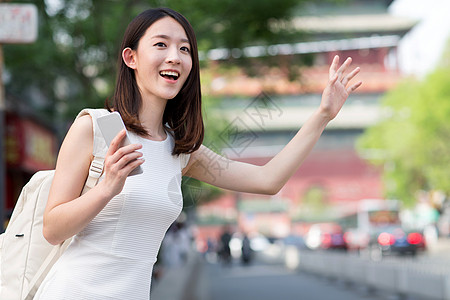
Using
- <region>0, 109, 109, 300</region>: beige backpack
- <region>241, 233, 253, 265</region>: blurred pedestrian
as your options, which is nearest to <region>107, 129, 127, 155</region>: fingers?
<region>0, 109, 109, 300</region>: beige backpack

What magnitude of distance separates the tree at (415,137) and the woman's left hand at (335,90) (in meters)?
29.8

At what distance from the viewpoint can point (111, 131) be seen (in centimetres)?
200

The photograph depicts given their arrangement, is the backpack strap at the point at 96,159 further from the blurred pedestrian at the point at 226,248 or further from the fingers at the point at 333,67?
the blurred pedestrian at the point at 226,248

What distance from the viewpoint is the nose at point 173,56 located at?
7.42 feet

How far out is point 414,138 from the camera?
3525cm

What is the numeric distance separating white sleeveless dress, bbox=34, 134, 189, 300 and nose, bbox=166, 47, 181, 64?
26 centimetres

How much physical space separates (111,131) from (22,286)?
0.59 metres

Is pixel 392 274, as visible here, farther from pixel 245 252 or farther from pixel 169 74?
pixel 245 252

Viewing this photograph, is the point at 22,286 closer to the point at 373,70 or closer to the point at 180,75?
the point at 180,75

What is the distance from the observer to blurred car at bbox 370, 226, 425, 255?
1121 inches

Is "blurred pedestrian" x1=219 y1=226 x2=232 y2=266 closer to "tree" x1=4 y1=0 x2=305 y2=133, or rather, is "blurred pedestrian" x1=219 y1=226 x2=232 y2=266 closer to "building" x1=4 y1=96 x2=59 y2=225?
"building" x1=4 y1=96 x2=59 y2=225

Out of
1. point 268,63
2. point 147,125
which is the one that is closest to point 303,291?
point 268,63

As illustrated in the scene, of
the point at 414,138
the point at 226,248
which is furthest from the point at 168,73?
the point at 414,138

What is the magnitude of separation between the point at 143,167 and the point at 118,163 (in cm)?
25
